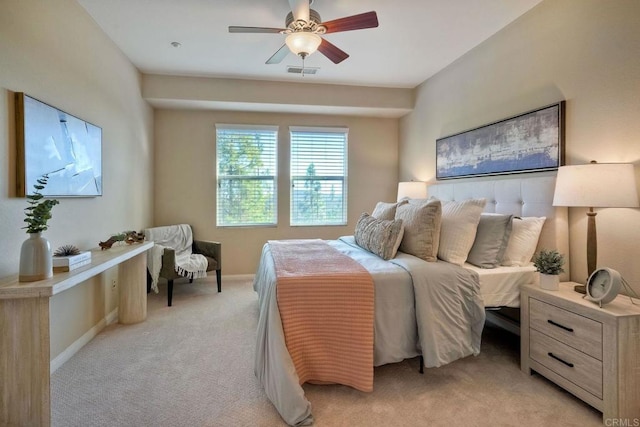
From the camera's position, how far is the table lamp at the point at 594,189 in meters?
1.78

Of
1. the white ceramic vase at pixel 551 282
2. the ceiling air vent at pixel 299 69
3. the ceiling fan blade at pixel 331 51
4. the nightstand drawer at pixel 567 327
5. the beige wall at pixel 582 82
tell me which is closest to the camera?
the nightstand drawer at pixel 567 327

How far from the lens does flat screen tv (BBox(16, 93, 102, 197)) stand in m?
1.89

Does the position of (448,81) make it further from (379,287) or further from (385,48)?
(379,287)

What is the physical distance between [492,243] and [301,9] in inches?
88.1

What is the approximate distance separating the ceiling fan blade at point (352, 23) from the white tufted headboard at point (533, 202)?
1.74 m

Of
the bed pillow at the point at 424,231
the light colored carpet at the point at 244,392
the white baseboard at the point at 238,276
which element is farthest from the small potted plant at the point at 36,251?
the white baseboard at the point at 238,276

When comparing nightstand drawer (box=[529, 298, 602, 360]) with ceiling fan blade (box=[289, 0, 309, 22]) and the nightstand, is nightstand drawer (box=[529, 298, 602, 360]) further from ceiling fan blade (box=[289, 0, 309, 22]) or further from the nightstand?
ceiling fan blade (box=[289, 0, 309, 22])

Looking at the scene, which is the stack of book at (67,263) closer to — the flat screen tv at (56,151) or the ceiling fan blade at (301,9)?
the flat screen tv at (56,151)

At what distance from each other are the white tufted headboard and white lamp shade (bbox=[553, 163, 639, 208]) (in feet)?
1.26

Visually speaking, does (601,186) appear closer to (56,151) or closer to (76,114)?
(56,151)

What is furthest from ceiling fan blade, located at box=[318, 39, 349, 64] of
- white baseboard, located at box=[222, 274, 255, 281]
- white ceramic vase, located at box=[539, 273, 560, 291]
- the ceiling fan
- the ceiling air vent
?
white baseboard, located at box=[222, 274, 255, 281]

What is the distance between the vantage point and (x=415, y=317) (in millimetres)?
2031

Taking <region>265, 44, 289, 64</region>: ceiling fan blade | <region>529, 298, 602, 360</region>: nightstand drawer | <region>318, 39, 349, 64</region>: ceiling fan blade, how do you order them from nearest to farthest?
1. <region>529, 298, 602, 360</region>: nightstand drawer
2. <region>318, 39, 349, 64</region>: ceiling fan blade
3. <region>265, 44, 289, 64</region>: ceiling fan blade

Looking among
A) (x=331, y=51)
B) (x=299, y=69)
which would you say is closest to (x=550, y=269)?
(x=331, y=51)
